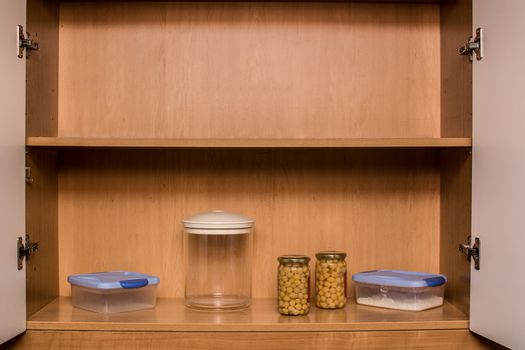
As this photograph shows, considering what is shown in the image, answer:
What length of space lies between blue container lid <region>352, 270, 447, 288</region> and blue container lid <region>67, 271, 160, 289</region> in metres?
0.55

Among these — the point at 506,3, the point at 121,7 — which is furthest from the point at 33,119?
the point at 506,3

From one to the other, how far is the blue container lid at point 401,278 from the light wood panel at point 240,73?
393 mm

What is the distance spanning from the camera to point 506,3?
1.43m

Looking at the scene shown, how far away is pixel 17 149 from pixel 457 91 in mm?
1103

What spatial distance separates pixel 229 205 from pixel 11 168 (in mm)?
625

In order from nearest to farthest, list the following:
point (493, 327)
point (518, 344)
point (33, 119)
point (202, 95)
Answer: point (518, 344)
point (493, 327)
point (33, 119)
point (202, 95)

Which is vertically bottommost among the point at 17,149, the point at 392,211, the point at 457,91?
the point at 392,211

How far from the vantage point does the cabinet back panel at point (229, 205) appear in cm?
192

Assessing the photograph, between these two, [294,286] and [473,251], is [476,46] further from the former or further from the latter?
[294,286]

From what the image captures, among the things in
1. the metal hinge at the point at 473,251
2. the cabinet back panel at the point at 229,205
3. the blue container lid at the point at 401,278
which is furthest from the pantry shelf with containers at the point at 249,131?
the metal hinge at the point at 473,251

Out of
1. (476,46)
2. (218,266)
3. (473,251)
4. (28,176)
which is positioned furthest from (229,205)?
(476,46)

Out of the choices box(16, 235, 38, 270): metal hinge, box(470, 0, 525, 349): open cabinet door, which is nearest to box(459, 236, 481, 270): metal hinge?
box(470, 0, 525, 349): open cabinet door

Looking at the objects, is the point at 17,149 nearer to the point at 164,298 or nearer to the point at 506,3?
the point at 164,298

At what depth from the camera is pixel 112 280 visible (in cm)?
173
